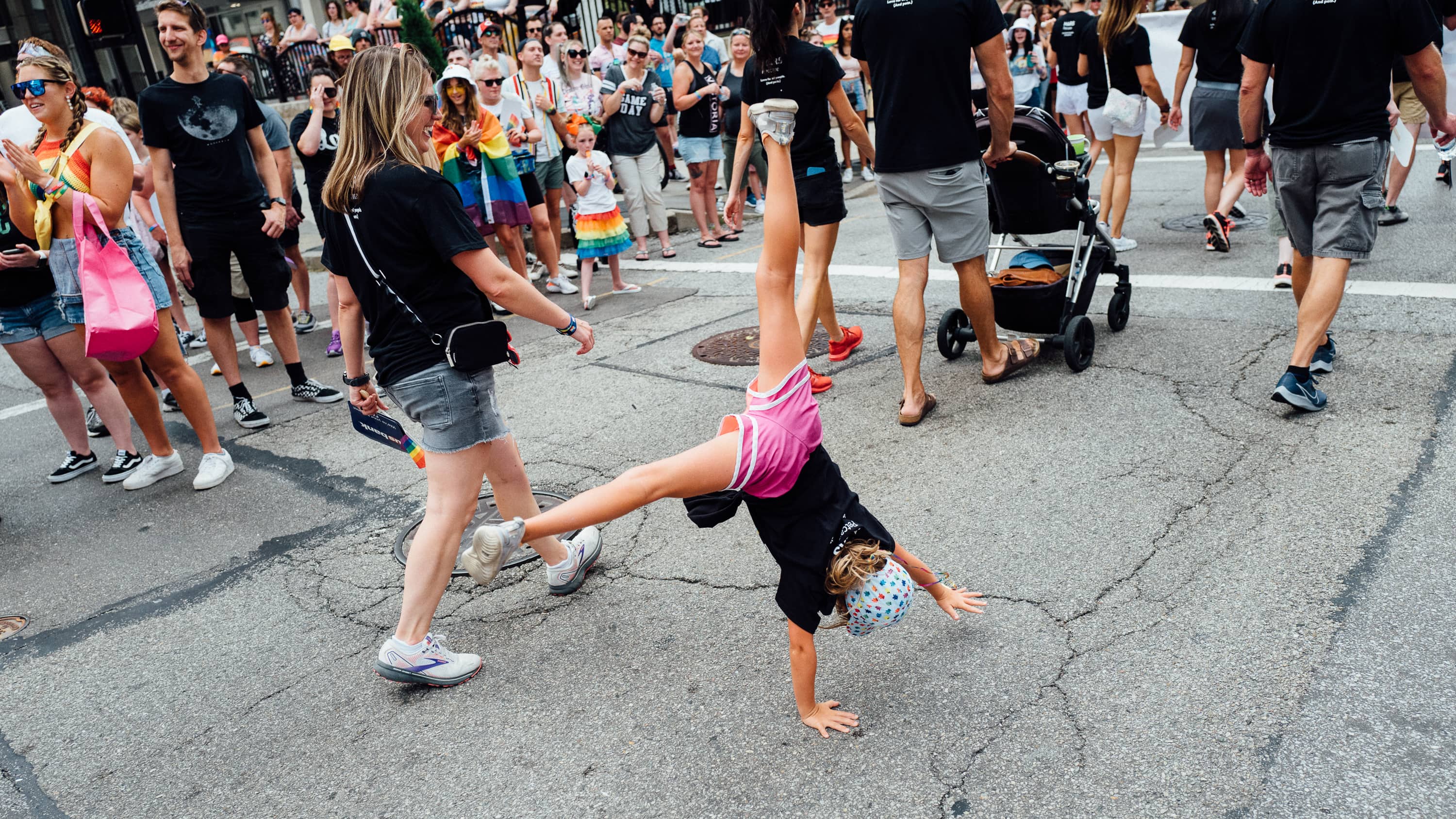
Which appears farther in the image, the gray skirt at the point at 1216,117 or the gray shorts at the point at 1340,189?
the gray skirt at the point at 1216,117

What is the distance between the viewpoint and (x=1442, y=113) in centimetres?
460

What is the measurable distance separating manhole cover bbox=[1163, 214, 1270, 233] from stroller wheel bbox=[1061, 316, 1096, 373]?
3678mm

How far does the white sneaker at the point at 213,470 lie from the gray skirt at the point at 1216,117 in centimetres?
690

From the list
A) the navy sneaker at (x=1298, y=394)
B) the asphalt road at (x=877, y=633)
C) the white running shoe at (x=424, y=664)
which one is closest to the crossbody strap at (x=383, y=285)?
the white running shoe at (x=424, y=664)

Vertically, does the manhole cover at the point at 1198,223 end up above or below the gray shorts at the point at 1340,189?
below

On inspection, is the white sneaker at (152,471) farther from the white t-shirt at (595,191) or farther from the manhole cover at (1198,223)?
the manhole cover at (1198,223)

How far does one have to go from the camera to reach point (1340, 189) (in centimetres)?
455

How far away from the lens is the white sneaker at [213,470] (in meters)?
5.28

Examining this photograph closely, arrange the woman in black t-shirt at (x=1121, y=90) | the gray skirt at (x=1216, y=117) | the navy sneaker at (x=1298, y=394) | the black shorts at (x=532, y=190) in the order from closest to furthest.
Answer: the navy sneaker at (x=1298, y=394) → the gray skirt at (x=1216, y=117) → the woman in black t-shirt at (x=1121, y=90) → the black shorts at (x=532, y=190)

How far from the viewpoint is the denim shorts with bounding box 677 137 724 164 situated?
34.6ft

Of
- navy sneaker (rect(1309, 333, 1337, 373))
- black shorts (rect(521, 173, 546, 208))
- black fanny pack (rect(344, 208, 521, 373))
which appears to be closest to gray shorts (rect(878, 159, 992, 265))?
navy sneaker (rect(1309, 333, 1337, 373))

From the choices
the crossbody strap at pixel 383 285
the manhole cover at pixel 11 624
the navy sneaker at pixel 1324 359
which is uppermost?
the crossbody strap at pixel 383 285

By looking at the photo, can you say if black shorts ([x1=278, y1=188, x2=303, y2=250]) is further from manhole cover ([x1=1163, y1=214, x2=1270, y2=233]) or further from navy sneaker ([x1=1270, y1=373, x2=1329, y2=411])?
manhole cover ([x1=1163, y1=214, x2=1270, y2=233])

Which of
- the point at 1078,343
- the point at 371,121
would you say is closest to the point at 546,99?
the point at 1078,343
